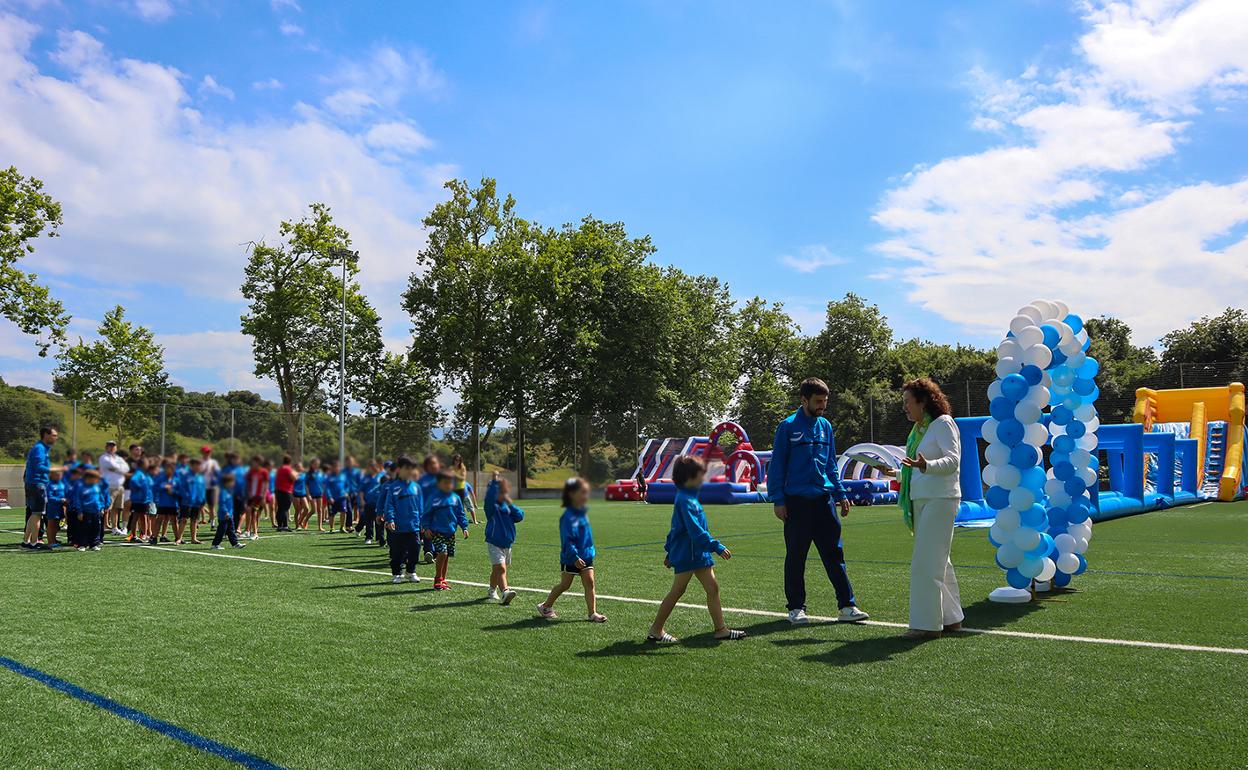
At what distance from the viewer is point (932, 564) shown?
6.77 metres

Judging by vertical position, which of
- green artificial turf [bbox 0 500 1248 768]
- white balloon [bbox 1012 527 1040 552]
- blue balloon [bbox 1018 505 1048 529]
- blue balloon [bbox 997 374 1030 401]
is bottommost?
green artificial turf [bbox 0 500 1248 768]

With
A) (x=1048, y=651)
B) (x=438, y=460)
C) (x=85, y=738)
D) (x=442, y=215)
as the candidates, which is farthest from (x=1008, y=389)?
(x=442, y=215)

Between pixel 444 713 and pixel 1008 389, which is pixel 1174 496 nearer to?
pixel 1008 389

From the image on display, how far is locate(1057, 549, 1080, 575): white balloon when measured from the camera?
8.93 m

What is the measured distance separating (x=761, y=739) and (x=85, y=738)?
12.1 ft

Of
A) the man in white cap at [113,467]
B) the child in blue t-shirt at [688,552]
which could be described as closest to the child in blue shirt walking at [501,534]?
the child in blue t-shirt at [688,552]

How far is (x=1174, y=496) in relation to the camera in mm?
25656

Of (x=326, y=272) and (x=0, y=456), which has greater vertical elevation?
(x=326, y=272)

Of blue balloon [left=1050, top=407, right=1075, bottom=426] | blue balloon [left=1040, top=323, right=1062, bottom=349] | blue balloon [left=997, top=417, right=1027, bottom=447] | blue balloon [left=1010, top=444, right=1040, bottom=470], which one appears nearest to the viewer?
blue balloon [left=1010, top=444, right=1040, bottom=470]

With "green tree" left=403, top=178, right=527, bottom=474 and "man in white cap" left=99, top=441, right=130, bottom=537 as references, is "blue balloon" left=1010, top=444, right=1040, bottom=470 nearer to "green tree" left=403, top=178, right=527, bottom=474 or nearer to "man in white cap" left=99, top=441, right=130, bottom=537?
"man in white cap" left=99, top=441, right=130, bottom=537

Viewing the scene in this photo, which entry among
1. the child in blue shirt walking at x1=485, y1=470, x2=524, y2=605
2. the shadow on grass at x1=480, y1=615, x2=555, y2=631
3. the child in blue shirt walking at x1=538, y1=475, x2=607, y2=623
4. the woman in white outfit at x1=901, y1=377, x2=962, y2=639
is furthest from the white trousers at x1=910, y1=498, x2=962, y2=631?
the child in blue shirt walking at x1=485, y1=470, x2=524, y2=605

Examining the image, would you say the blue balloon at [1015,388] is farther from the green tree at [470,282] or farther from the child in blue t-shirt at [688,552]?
the green tree at [470,282]

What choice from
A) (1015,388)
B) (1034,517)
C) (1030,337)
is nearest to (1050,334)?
(1030,337)

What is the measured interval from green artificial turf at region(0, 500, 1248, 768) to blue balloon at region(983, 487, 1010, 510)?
1047 mm
